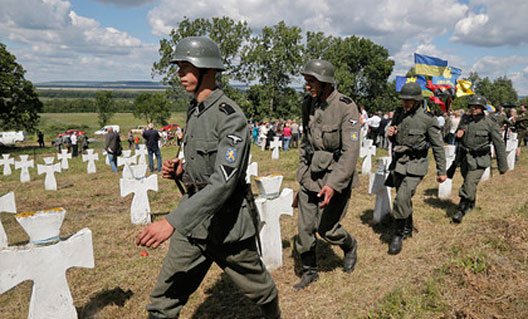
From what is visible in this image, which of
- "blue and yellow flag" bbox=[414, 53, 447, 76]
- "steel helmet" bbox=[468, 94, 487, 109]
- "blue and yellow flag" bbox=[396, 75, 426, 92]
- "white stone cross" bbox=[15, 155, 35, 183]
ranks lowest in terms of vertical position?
"white stone cross" bbox=[15, 155, 35, 183]

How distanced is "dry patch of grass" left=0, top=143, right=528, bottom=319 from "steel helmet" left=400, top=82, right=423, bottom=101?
2011 mm

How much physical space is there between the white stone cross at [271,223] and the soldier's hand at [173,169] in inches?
64.5

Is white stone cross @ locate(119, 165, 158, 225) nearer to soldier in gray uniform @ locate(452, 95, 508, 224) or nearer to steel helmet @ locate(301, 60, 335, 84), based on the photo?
steel helmet @ locate(301, 60, 335, 84)

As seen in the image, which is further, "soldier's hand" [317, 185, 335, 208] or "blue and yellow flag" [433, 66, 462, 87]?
"blue and yellow flag" [433, 66, 462, 87]

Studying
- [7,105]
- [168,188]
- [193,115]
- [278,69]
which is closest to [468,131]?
[193,115]

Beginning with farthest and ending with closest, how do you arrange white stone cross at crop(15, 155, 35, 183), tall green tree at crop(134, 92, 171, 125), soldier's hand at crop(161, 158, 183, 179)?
tall green tree at crop(134, 92, 171, 125) → white stone cross at crop(15, 155, 35, 183) → soldier's hand at crop(161, 158, 183, 179)

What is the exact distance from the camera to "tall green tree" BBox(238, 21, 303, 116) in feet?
159

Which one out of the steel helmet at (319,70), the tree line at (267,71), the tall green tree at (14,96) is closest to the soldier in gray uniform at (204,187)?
the steel helmet at (319,70)

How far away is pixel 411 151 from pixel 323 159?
6.50 feet

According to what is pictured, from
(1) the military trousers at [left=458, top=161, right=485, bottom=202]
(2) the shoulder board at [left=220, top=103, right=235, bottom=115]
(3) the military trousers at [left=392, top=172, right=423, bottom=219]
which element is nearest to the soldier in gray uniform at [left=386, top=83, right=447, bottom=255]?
(3) the military trousers at [left=392, top=172, right=423, bottom=219]

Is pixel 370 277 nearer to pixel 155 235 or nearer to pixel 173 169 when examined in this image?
pixel 173 169

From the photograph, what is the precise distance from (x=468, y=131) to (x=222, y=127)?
577 centimetres

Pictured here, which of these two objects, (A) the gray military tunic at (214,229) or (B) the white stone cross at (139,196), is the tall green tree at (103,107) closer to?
(B) the white stone cross at (139,196)

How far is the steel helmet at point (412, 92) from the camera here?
532 centimetres
